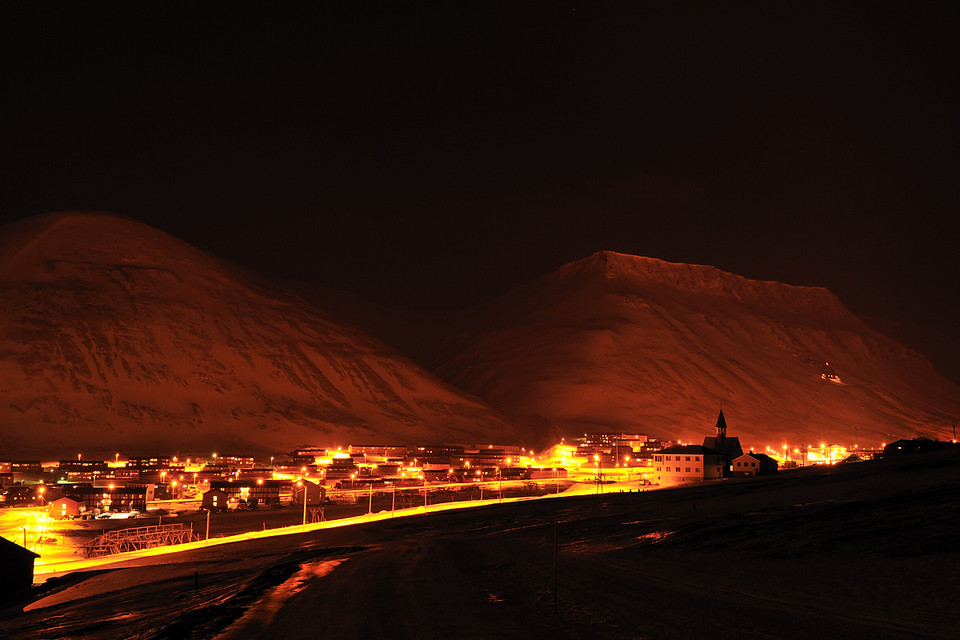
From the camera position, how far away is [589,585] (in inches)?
810

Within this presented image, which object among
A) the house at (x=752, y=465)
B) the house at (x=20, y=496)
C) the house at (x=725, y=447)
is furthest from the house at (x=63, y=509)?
the house at (x=752, y=465)

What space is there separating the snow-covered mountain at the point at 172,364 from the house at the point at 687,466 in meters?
56.6

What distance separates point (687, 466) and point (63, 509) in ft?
193

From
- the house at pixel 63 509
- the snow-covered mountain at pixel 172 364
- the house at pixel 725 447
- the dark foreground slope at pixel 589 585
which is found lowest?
the house at pixel 63 509

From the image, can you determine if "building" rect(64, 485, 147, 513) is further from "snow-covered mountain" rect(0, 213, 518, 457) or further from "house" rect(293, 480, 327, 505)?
"snow-covered mountain" rect(0, 213, 518, 457)

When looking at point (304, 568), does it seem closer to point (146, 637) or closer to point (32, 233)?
point (146, 637)

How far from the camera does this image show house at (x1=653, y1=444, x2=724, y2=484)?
80188 mm

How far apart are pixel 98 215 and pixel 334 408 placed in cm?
8233

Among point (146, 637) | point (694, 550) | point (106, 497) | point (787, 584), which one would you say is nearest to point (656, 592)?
point (787, 584)

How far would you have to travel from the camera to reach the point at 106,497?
65.2 metres

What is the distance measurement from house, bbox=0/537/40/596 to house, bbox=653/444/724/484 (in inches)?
2412

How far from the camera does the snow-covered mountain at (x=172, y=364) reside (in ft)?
352

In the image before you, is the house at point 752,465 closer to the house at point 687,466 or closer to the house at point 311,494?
the house at point 687,466

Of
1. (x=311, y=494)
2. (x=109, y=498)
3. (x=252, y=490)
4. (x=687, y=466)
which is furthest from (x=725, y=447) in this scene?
(x=109, y=498)
